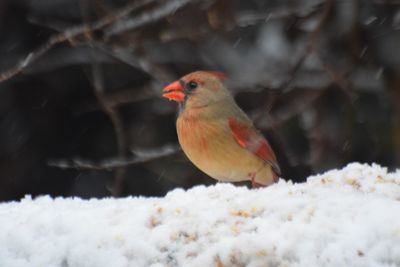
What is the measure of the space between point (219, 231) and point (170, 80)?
3123mm

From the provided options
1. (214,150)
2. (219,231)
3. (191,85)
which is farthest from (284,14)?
(219,231)

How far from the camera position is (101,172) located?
22.6 ft

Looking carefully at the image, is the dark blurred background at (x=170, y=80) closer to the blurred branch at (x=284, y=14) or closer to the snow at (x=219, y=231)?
the blurred branch at (x=284, y=14)

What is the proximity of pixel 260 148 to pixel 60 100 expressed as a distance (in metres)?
3.28

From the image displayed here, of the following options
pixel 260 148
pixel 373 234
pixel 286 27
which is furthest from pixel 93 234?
pixel 286 27

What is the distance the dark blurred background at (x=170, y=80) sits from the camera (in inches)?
210

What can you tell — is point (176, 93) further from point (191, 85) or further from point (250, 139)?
point (250, 139)

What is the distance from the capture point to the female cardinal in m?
3.49

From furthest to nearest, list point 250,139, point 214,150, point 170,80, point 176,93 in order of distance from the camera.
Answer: point 170,80
point 176,93
point 250,139
point 214,150

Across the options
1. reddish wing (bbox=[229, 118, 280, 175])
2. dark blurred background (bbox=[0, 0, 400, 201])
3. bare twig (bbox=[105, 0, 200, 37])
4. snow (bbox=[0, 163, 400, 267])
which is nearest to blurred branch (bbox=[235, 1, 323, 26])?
dark blurred background (bbox=[0, 0, 400, 201])

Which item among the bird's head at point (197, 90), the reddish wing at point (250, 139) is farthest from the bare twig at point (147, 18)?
the reddish wing at point (250, 139)

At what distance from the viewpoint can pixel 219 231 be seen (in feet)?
7.69

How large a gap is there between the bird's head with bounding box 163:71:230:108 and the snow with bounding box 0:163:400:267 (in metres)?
1.13

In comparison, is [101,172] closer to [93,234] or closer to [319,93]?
[319,93]
